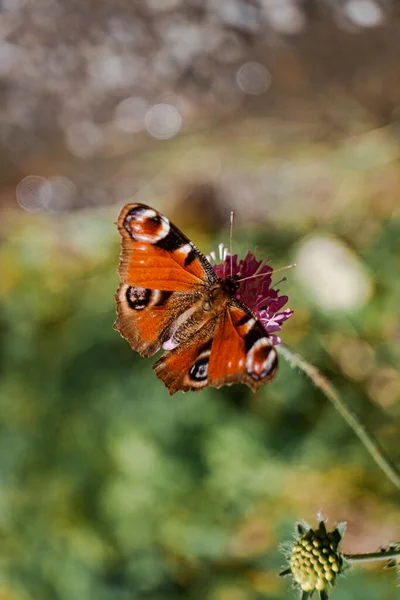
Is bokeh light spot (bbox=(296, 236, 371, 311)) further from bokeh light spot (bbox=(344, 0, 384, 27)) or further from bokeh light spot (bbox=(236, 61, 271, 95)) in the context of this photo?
bokeh light spot (bbox=(236, 61, 271, 95))

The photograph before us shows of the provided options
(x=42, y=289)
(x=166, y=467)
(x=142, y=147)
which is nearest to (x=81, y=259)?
(x=42, y=289)

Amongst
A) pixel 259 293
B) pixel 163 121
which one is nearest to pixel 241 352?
pixel 259 293

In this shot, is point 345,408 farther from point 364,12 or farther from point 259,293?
point 364,12

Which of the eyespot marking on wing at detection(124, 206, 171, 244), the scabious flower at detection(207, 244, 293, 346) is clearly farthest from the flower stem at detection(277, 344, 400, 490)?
the eyespot marking on wing at detection(124, 206, 171, 244)

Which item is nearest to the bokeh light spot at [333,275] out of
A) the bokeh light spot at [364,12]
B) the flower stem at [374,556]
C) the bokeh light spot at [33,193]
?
the bokeh light spot at [364,12]

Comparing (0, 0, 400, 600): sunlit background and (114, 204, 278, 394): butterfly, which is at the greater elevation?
(0, 0, 400, 600): sunlit background

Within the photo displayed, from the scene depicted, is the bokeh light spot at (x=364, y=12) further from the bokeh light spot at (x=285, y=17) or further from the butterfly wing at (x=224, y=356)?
the butterfly wing at (x=224, y=356)
